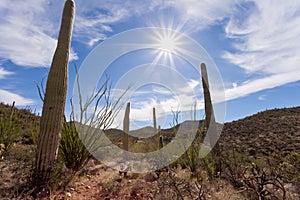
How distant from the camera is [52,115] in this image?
3.56m

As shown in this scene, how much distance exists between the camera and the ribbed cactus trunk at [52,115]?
134 inches

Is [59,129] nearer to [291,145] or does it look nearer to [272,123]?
A: [291,145]

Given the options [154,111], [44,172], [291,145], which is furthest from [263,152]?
[44,172]

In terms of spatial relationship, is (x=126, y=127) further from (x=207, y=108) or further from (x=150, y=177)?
(x=150, y=177)

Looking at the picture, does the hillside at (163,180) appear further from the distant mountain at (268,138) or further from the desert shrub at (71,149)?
the distant mountain at (268,138)

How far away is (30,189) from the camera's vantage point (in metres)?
3.27

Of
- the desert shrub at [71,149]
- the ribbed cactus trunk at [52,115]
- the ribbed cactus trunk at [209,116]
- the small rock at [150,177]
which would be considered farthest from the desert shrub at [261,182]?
the ribbed cactus trunk at [209,116]

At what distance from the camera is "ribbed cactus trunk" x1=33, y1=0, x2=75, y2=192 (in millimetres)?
3393

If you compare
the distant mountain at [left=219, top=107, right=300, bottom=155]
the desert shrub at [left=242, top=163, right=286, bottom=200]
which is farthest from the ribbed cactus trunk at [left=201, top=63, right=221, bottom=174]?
the distant mountain at [left=219, top=107, right=300, bottom=155]

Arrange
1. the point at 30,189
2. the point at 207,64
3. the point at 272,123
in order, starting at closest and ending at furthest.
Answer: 1. the point at 30,189
2. the point at 207,64
3. the point at 272,123

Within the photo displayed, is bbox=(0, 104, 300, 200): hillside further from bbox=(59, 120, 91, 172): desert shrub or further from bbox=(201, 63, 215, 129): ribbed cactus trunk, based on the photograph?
bbox=(201, 63, 215, 129): ribbed cactus trunk

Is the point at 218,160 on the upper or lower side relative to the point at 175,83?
lower

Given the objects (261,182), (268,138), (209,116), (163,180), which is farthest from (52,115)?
(268,138)

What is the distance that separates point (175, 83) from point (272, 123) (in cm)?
1594
